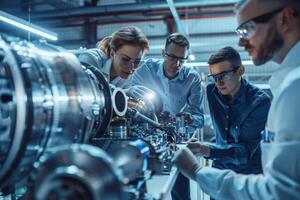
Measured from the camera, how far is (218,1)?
Answer: 4.62 meters

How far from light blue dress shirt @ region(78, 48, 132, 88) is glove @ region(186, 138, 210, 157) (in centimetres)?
49

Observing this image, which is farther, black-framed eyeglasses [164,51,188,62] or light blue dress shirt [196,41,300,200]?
black-framed eyeglasses [164,51,188,62]

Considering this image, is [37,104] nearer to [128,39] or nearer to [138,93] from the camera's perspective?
[138,93]

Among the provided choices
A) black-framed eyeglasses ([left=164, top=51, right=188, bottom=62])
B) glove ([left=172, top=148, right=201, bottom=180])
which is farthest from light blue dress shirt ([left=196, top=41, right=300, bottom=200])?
black-framed eyeglasses ([left=164, top=51, right=188, bottom=62])

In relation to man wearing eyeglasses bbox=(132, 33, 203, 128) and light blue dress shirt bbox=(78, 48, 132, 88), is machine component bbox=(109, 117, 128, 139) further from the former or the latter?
man wearing eyeglasses bbox=(132, 33, 203, 128)

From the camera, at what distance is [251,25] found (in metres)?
1.14

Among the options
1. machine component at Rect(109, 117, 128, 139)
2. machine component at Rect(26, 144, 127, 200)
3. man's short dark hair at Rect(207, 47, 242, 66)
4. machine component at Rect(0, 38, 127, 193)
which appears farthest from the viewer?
man's short dark hair at Rect(207, 47, 242, 66)

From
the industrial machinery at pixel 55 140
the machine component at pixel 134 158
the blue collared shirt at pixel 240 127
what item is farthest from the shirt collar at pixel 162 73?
the machine component at pixel 134 158

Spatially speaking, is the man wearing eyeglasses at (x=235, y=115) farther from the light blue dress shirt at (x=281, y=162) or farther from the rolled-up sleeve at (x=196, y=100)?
the light blue dress shirt at (x=281, y=162)

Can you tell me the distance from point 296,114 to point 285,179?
0.17m

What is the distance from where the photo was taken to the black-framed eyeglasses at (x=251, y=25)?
1.11 meters

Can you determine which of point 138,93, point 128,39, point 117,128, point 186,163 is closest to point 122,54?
point 128,39

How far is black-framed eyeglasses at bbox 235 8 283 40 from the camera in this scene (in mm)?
1106

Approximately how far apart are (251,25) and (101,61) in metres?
0.88
